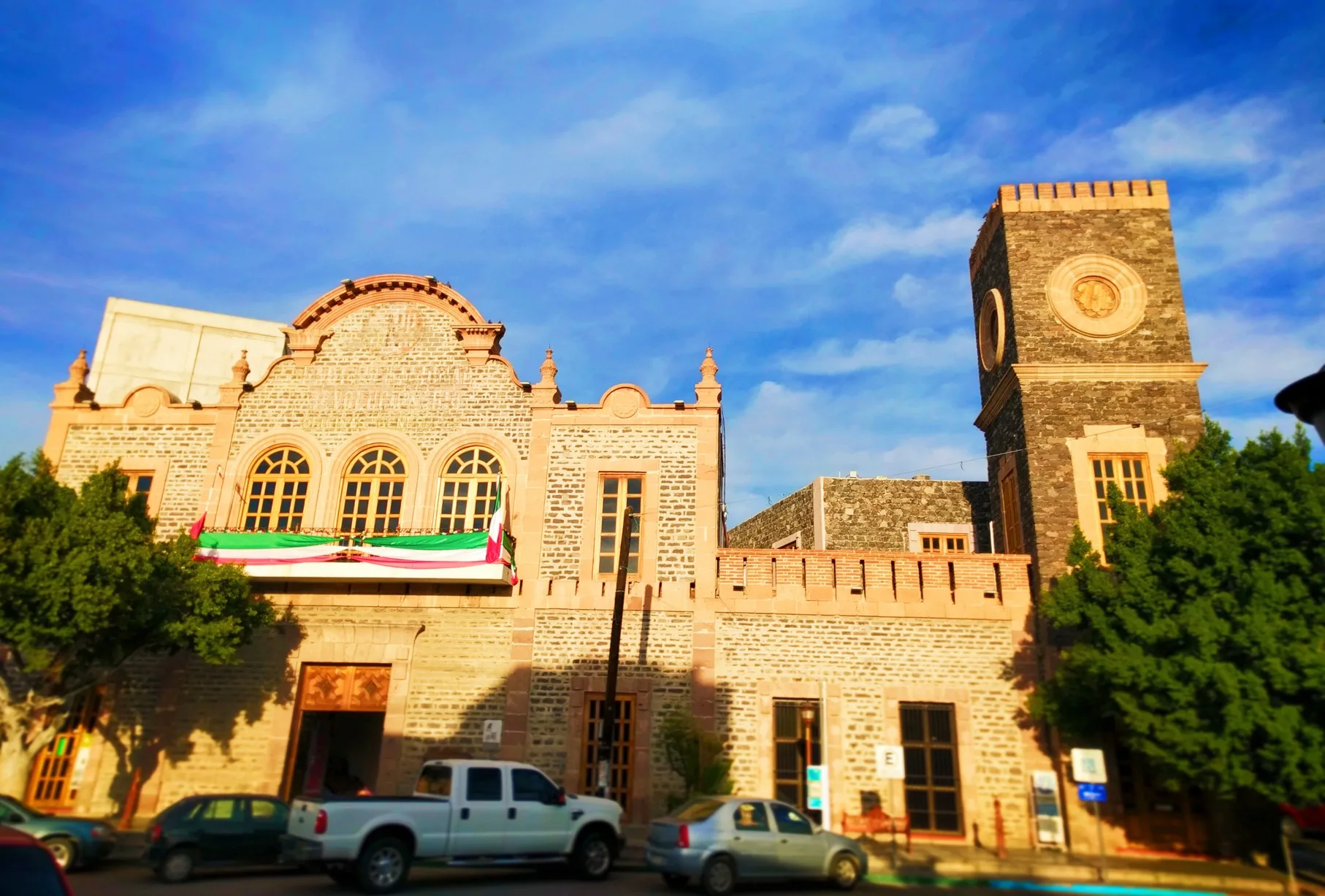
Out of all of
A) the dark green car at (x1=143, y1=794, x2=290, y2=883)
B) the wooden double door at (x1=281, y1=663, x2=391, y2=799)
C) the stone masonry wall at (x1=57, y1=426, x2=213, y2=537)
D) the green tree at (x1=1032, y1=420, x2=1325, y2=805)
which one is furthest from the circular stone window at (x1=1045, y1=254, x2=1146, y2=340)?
the stone masonry wall at (x1=57, y1=426, x2=213, y2=537)

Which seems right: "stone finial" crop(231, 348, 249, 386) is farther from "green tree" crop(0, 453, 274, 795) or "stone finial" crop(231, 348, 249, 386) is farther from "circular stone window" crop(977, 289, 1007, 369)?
"circular stone window" crop(977, 289, 1007, 369)

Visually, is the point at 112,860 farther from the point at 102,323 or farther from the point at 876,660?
the point at 102,323

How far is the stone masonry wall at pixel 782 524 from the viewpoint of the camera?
101 ft

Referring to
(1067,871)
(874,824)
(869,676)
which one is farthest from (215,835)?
(1067,871)

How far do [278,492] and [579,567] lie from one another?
7.20 meters

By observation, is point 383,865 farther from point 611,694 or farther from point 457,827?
point 611,694

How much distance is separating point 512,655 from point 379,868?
25.2ft

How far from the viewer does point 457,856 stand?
474 inches

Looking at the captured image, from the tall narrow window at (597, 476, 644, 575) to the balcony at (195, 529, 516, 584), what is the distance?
6.68ft

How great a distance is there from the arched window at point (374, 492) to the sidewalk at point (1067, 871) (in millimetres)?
12066

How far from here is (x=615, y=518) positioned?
2014 centimetres

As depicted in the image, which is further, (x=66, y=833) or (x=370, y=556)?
(x=370, y=556)

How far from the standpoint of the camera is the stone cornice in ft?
64.2

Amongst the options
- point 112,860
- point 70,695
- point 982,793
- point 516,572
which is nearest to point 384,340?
point 516,572
